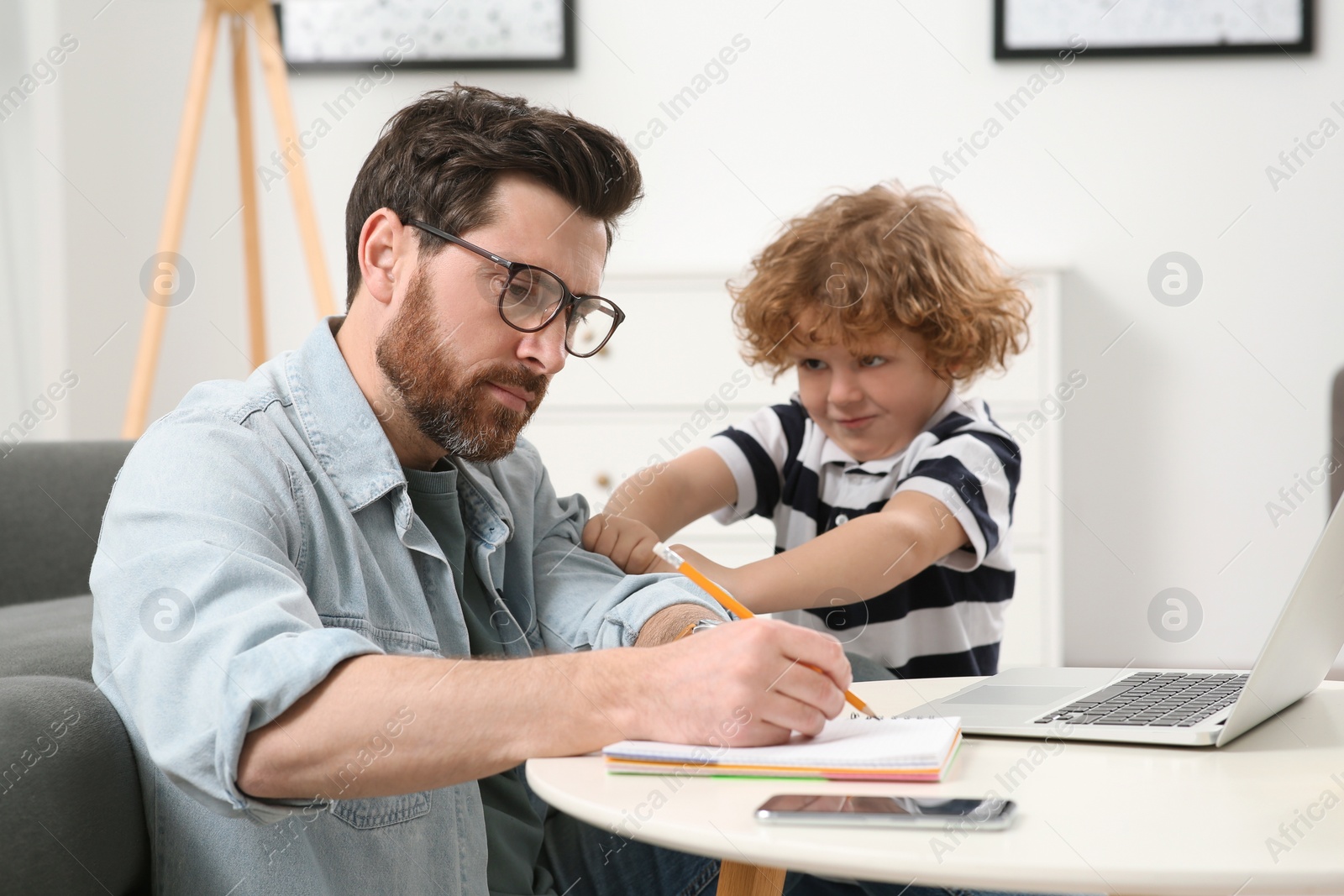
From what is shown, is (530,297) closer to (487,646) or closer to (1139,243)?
(487,646)

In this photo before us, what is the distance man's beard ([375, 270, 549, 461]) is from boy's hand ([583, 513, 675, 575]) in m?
0.25

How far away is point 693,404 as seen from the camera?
9.79 feet

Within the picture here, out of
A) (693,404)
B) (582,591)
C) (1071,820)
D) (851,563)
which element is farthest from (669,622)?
(693,404)

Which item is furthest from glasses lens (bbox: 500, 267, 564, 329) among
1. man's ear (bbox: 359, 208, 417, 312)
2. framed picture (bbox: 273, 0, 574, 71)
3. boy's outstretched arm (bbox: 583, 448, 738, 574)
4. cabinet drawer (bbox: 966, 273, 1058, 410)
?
framed picture (bbox: 273, 0, 574, 71)

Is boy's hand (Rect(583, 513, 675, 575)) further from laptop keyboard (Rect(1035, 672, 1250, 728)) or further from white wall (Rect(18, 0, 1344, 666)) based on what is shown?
white wall (Rect(18, 0, 1344, 666))

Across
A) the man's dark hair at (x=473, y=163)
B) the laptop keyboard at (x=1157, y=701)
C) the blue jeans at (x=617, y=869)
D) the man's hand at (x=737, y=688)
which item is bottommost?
the blue jeans at (x=617, y=869)

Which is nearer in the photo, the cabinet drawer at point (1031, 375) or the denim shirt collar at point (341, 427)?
the denim shirt collar at point (341, 427)

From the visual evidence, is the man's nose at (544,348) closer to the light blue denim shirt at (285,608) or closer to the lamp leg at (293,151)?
the light blue denim shirt at (285,608)

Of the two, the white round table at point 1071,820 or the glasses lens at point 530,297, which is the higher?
the glasses lens at point 530,297

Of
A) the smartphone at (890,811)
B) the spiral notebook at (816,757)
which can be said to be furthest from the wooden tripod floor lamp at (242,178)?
the smartphone at (890,811)

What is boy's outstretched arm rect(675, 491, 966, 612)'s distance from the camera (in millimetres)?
1378

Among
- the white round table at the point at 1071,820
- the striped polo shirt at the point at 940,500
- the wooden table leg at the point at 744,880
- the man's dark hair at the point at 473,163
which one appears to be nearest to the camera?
the white round table at the point at 1071,820

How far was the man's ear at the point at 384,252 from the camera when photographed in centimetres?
113

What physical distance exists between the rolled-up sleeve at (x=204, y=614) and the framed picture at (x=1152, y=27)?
2.91 metres
